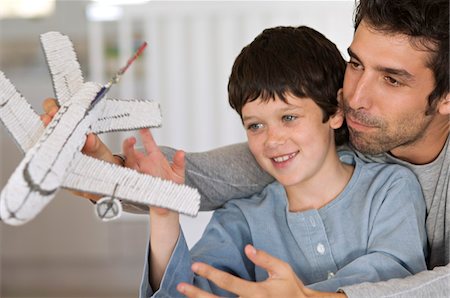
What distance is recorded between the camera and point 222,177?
1108 mm

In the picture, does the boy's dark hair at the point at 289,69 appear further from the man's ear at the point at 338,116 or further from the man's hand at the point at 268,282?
the man's hand at the point at 268,282

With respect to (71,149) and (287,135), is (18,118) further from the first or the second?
(287,135)

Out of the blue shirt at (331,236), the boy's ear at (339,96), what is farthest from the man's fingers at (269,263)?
the boy's ear at (339,96)

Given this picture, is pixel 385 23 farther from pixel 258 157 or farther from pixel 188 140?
pixel 188 140

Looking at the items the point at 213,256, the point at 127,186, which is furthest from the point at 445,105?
the point at 127,186

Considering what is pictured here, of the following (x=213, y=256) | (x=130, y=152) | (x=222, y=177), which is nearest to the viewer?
(x=130, y=152)

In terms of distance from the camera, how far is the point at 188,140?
6.86 feet

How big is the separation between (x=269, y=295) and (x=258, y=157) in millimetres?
254

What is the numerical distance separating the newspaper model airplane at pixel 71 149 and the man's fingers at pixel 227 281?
12 centimetres

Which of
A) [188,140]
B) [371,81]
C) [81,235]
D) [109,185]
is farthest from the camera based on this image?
[81,235]

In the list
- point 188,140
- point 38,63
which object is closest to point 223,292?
point 188,140

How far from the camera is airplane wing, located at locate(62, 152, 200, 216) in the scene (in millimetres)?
730

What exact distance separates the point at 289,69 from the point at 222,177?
0.22m

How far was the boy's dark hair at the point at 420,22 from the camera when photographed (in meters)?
1.00
